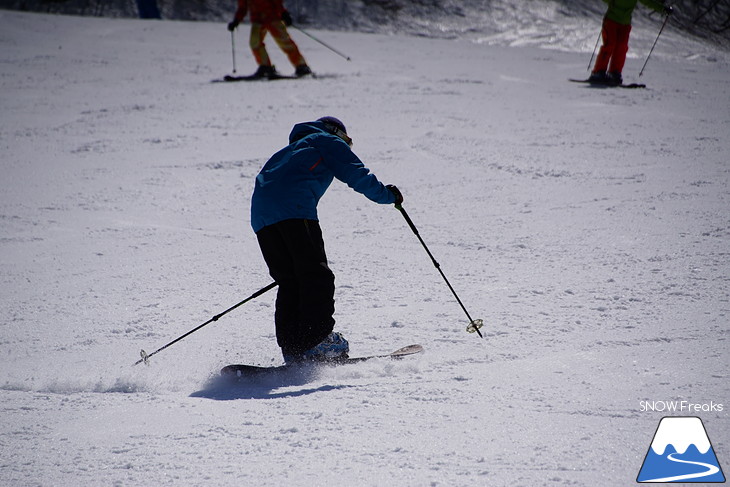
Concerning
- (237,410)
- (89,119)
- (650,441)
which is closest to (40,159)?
(89,119)

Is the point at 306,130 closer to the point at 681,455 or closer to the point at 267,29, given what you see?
the point at 681,455

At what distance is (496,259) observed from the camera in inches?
190

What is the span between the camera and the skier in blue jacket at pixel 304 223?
10.9ft

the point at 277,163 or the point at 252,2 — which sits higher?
the point at 252,2

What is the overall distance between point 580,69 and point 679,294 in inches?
363

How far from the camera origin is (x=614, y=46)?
10.5m

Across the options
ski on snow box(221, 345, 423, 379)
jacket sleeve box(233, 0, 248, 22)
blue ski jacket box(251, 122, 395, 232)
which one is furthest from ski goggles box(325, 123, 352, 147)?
jacket sleeve box(233, 0, 248, 22)

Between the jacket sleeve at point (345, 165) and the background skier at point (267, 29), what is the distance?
328 inches

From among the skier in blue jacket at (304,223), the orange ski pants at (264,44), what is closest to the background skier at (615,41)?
the orange ski pants at (264,44)

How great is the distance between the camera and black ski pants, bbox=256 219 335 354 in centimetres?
332

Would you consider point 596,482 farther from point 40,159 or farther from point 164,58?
point 164,58

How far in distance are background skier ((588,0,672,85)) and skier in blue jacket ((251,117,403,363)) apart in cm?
821

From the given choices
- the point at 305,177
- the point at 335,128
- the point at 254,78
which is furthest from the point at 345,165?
the point at 254,78

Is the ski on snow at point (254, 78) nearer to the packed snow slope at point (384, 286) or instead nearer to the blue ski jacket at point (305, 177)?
the packed snow slope at point (384, 286)
